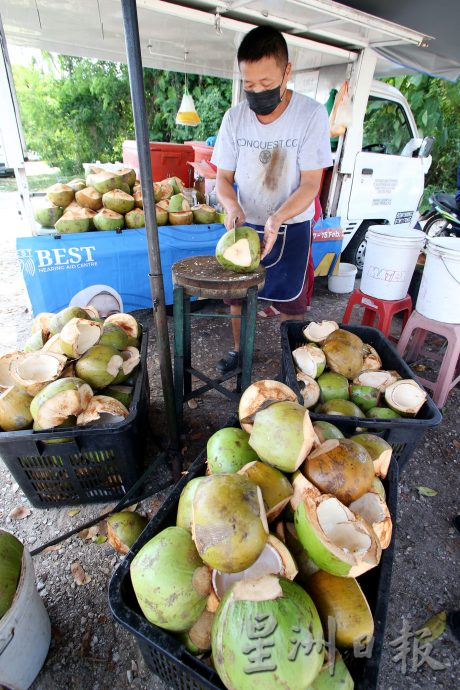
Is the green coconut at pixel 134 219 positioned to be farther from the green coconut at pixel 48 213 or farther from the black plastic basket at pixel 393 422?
the black plastic basket at pixel 393 422

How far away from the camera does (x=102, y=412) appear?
1.68 meters

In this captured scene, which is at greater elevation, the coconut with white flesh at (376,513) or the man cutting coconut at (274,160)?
the man cutting coconut at (274,160)

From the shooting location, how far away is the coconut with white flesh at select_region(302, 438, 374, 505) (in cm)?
107

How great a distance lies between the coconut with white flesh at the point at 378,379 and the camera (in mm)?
2092

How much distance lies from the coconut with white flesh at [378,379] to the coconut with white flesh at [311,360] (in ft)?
0.74

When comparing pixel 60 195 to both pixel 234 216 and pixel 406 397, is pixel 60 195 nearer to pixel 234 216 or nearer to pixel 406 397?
pixel 234 216

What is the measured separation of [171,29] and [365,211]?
10.5 feet

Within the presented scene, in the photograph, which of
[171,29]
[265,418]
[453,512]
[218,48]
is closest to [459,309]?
[453,512]

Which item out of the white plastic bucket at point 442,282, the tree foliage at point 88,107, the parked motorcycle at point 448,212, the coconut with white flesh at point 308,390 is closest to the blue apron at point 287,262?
the white plastic bucket at point 442,282

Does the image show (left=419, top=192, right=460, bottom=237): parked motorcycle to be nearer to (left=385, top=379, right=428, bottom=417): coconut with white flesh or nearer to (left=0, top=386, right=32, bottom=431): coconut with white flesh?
(left=385, top=379, right=428, bottom=417): coconut with white flesh

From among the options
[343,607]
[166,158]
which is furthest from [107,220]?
[343,607]

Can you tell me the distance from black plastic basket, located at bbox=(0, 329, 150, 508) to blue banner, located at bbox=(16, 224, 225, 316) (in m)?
1.62

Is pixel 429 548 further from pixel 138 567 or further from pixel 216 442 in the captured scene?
pixel 138 567

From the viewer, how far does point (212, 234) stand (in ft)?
13.2
